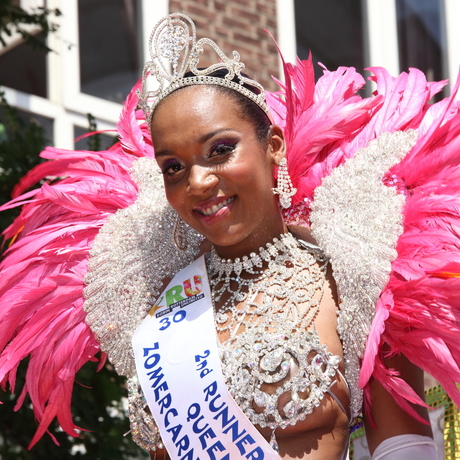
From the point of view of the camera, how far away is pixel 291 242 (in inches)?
93.9

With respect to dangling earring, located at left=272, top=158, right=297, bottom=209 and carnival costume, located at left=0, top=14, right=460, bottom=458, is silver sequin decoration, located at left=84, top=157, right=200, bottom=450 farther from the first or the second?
dangling earring, located at left=272, top=158, right=297, bottom=209

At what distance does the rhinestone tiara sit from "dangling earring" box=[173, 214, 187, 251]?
1.19 feet

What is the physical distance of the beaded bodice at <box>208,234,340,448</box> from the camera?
6.94ft

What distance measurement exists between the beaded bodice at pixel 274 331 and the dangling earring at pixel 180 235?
5.9 inches

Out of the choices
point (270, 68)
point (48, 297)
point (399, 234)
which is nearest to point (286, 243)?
point (399, 234)

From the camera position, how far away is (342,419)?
2.16 meters

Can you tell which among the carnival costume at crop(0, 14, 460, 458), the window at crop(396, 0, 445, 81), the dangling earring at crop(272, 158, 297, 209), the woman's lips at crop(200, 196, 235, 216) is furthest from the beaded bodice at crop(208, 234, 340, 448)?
the window at crop(396, 0, 445, 81)

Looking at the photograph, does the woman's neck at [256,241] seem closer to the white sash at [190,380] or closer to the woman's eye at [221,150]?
the white sash at [190,380]

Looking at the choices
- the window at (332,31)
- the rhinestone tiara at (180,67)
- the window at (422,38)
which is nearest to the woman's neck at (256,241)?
the rhinestone tiara at (180,67)

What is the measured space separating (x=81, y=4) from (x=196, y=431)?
12.5ft

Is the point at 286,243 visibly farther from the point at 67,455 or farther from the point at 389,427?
the point at 67,455

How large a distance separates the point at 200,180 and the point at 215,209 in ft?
0.28

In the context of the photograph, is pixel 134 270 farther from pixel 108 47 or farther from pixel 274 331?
pixel 108 47

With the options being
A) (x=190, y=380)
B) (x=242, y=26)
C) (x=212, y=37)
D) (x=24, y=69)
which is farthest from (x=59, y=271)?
(x=242, y=26)
